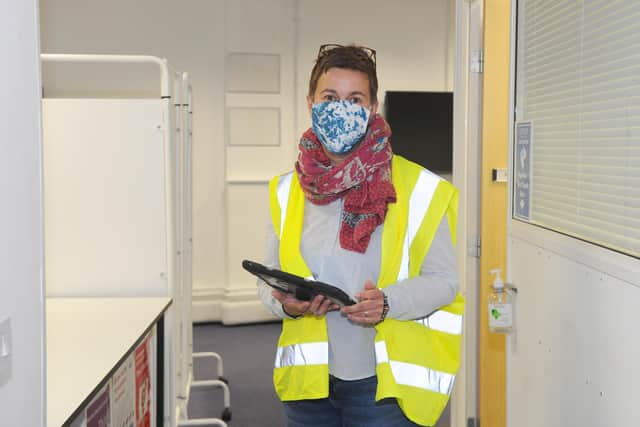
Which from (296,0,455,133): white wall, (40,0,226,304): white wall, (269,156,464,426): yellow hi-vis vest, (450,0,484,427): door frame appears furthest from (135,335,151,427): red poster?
(296,0,455,133): white wall

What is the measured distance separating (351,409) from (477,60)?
199 cm

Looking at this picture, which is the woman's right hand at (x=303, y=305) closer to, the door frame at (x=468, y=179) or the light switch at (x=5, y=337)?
the light switch at (x=5, y=337)

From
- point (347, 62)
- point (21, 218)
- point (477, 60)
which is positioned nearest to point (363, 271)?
point (347, 62)

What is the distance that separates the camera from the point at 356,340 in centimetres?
156

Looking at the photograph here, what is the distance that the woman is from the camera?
4.96 feet

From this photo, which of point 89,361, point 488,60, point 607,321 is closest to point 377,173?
point 607,321

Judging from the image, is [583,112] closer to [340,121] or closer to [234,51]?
[340,121]

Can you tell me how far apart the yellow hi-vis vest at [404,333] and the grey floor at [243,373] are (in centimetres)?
210

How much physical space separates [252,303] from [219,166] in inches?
44.2

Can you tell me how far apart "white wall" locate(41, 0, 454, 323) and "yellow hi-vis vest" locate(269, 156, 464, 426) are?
12.6 ft

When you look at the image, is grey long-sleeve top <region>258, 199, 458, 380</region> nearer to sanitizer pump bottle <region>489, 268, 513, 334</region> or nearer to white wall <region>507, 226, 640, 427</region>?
white wall <region>507, 226, 640, 427</region>

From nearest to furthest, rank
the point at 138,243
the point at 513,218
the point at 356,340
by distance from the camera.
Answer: the point at 356,340 < the point at 513,218 < the point at 138,243

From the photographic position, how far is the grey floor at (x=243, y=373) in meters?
3.69

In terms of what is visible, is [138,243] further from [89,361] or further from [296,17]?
[296,17]
